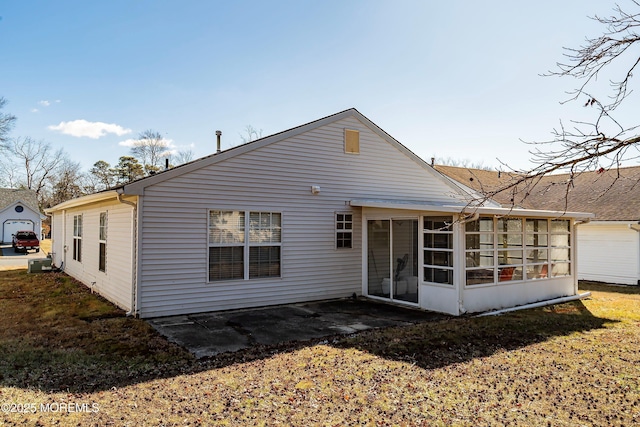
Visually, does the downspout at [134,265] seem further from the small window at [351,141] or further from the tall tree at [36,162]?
the tall tree at [36,162]

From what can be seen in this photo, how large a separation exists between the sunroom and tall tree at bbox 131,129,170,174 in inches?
1391

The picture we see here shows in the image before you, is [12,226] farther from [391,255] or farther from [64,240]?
[391,255]

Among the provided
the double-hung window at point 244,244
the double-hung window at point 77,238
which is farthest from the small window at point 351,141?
the double-hung window at point 77,238

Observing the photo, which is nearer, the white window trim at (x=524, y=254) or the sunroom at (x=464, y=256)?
the sunroom at (x=464, y=256)

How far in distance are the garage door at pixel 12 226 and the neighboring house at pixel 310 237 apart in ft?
90.6

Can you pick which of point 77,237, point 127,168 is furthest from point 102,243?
point 127,168

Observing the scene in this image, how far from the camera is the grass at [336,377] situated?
160 inches

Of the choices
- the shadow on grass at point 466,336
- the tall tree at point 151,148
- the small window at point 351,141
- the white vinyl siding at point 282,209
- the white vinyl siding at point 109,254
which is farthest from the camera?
the tall tree at point 151,148

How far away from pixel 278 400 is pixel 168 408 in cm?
113

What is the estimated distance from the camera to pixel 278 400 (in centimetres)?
441

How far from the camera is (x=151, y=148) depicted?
41.5 m

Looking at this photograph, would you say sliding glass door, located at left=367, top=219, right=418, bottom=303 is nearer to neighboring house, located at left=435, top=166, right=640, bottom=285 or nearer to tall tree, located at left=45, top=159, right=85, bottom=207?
neighboring house, located at left=435, top=166, right=640, bottom=285

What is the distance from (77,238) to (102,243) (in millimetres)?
4074

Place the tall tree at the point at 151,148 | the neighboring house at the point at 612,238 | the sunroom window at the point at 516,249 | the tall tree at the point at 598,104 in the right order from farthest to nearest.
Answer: the tall tree at the point at 151,148 < the neighboring house at the point at 612,238 < the sunroom window at the point at 516,249 < the tall tree at the point at 598,104
